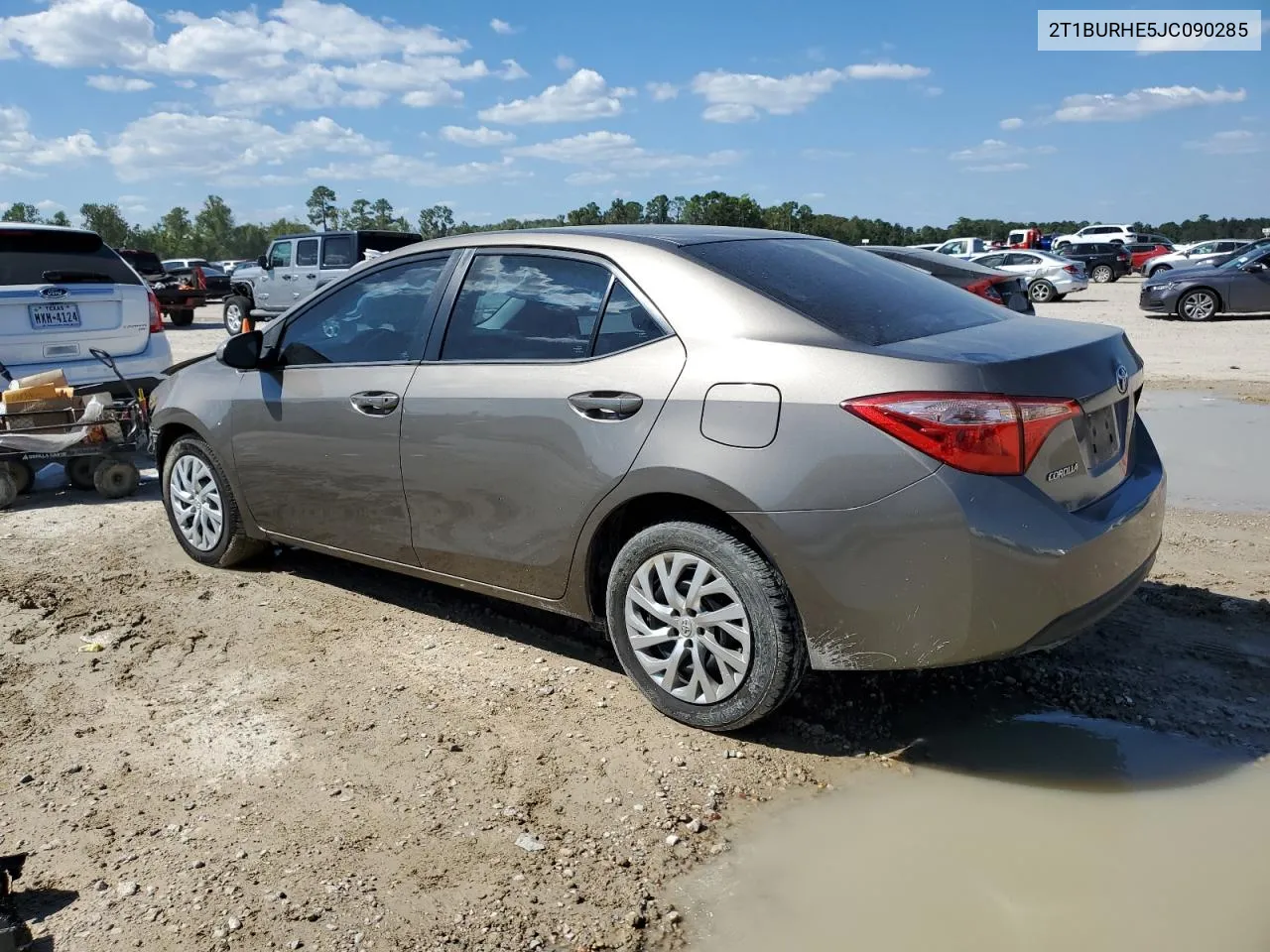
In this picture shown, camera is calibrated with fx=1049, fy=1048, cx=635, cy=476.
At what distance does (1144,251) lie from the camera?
153 ft

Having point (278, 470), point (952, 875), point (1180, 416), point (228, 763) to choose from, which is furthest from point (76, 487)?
point (1180, 416)

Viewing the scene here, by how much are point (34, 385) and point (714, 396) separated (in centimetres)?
567

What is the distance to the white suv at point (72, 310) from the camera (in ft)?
25.2

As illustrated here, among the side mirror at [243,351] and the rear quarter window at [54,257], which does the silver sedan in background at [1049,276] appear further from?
the side mirror at [243,351]

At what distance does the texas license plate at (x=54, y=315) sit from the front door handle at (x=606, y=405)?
19.2 ft

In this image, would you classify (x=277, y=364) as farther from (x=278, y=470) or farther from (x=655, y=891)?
(x=655, y=891)

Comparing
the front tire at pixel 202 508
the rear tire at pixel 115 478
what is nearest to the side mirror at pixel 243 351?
the front tire at pixel 202 508

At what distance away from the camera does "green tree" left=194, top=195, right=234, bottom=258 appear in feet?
358

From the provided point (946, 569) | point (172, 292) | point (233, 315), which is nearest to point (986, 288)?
point (946, 569)

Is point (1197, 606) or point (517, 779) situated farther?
point (1197, 606)

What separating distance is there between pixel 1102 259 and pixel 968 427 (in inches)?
1551

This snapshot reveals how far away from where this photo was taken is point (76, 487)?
7.69 metres

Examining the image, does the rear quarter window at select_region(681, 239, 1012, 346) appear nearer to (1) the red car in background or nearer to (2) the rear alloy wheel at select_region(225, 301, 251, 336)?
(2) the rear alloy wheel at select_region(225, 301, 251, 336)

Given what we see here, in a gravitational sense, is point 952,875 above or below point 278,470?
below
